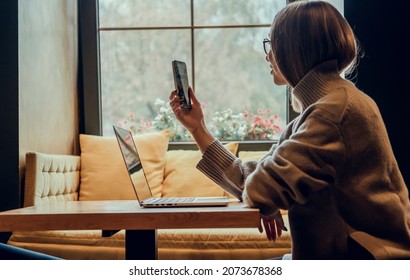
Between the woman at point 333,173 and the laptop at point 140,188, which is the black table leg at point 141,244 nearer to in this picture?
the laptop at point 140,188

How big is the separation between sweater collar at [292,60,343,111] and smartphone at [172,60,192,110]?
0.37m

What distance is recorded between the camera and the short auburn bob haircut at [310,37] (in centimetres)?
102

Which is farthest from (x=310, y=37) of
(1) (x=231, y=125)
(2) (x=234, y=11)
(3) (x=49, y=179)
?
(2) (x=234, y=11)

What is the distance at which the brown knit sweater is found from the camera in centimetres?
92

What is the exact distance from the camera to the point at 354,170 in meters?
0.94

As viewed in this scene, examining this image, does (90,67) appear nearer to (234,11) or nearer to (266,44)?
(234,11)

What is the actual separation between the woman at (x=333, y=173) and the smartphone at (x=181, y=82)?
1.20 feet

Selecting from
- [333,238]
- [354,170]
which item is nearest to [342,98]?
[354,170]

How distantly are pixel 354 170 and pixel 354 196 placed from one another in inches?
1.9

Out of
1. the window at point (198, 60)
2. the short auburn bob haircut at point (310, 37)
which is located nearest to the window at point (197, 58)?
the window at point (198, 60)

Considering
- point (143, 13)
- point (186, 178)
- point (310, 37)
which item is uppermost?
point (143, 13)

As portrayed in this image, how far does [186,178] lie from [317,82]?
5.98 feet

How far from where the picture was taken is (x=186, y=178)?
9.18ft
